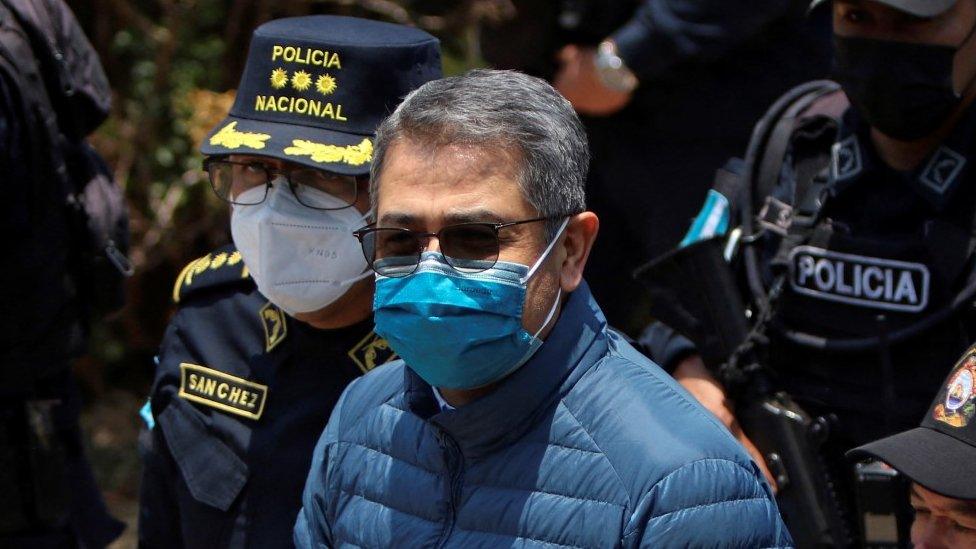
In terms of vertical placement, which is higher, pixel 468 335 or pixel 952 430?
pixel 468 335

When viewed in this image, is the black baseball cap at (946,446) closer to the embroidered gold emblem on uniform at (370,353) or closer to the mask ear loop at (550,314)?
the mask ear loop at (550,314)

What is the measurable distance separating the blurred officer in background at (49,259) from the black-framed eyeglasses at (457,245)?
4.73ft

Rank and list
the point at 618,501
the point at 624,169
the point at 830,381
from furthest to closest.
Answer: the point at 624,169
the point at 830,381
the point at 618,501

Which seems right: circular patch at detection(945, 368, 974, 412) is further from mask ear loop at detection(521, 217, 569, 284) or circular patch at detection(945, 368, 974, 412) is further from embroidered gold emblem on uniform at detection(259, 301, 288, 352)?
embroidered gold emblem on uniform at detection(259, 301, 288, 352)

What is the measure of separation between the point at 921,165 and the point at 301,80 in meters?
1.19

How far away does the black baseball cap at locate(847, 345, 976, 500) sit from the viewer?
208 centimetres

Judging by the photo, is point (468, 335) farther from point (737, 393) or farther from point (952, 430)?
point (737, 393)

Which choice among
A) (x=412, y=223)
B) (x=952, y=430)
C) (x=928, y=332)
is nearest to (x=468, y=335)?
(x=412, y=223)

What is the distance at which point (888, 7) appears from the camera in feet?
8.78

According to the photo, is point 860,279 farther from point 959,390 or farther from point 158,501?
point 158,501

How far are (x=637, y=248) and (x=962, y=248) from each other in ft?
5.78

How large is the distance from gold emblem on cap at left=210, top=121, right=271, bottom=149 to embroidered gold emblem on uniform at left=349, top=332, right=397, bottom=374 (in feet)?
1.35

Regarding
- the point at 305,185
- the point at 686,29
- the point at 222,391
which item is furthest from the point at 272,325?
the point at 686,29

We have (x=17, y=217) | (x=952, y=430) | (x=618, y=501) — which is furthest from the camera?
(x=17, y=217)
